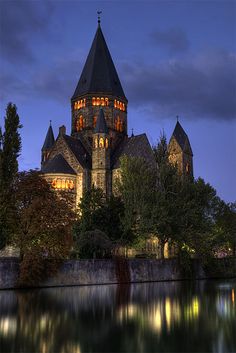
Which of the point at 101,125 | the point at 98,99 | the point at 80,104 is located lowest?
the point at 101,125

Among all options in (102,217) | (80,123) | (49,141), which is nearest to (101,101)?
(80,123)

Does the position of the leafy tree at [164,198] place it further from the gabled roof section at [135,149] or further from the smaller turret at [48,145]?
the smaller turret at [48,145]

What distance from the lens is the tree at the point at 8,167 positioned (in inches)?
1346

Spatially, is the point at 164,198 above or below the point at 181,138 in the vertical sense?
below

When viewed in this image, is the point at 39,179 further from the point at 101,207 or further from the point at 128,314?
the point at 128,314

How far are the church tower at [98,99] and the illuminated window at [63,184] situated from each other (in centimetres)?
1028

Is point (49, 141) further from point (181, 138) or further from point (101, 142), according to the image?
point (181, 138)

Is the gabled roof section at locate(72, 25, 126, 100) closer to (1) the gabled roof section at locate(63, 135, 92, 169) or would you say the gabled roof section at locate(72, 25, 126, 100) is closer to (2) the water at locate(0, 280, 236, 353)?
(1) the gabled roof section at locate(63, 135, 92, 169)

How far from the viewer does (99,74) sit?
84.7 m

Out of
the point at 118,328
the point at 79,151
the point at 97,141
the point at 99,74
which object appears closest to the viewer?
the point at 118,328

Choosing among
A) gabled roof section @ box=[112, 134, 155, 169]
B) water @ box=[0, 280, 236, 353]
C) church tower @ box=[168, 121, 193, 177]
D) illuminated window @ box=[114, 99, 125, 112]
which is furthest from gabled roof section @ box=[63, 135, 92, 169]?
water @ box=[0, 280, 236, 353]

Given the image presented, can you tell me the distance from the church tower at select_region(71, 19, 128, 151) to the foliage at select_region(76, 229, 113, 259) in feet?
123

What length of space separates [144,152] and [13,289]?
4674cm

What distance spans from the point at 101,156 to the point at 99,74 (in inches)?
718
